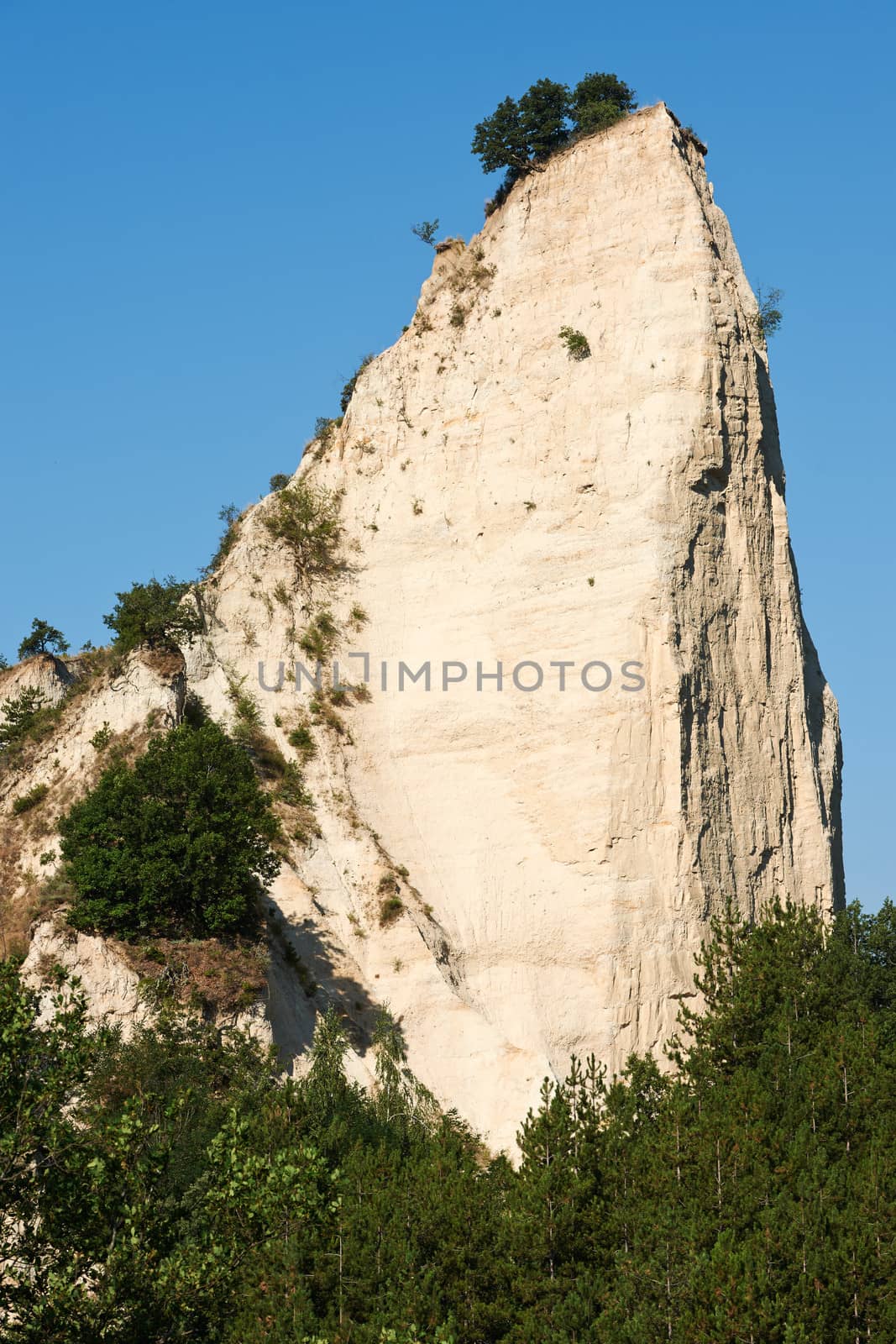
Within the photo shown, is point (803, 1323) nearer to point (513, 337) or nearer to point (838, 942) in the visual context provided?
point (838, 942)

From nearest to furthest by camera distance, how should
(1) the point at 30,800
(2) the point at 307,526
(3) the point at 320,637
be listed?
1. (1) the point at 30,800
2. (3) the point at 320,637
3. (2) the point at 307,526

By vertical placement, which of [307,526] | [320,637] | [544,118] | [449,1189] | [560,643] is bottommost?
[449,1189]

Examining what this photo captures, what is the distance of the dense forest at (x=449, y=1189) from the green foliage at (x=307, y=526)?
43.5 ft

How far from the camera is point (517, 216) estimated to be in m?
45.2

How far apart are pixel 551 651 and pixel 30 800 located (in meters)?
12.4

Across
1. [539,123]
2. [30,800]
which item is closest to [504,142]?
[539,123]

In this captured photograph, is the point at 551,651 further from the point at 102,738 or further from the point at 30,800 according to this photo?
the point at 30,800

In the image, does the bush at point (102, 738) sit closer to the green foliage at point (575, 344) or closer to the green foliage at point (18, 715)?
the green foliage at point (18, 715)

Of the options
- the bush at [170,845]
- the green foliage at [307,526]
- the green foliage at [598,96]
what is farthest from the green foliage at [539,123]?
the bush at [170,845]

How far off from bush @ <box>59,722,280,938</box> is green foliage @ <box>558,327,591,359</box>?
1427 centimetres

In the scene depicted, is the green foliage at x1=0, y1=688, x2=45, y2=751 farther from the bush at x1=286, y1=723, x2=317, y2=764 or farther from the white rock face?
the bush at x1=286, y1=723, x2=317, y2=764

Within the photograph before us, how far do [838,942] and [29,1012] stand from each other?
22.7 m

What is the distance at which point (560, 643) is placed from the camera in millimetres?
38844

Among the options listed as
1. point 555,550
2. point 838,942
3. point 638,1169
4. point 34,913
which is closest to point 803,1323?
point 638,1169
